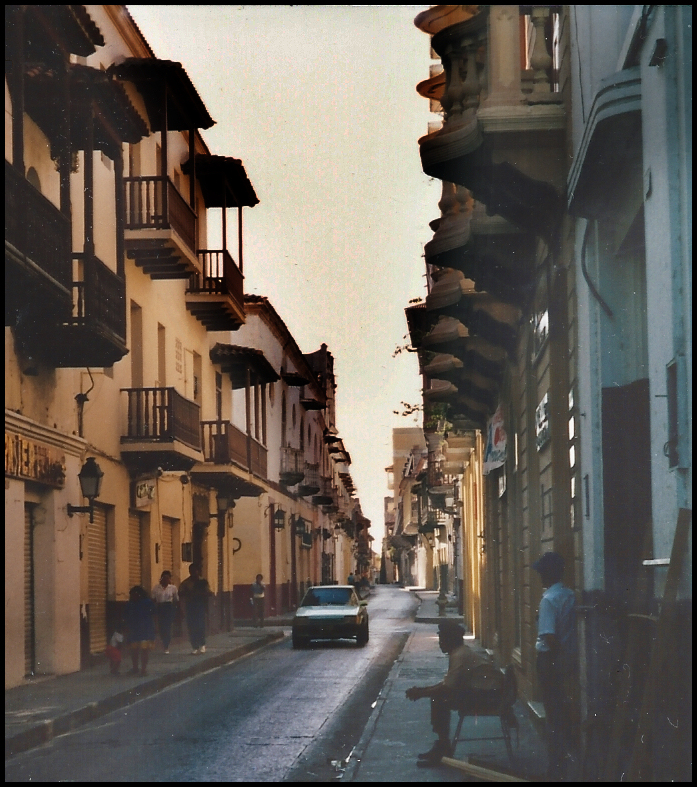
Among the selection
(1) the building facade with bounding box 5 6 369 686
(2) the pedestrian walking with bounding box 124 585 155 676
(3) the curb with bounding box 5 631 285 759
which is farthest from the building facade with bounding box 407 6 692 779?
(2) the pedestrian walking with bounding box 124 585 155 676

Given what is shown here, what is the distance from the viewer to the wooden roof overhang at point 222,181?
27.2 m

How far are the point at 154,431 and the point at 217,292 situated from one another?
5.47m

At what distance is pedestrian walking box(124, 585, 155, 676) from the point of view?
18.2 meters

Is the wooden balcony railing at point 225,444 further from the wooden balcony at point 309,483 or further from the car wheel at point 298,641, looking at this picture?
the wooden balcony at point 309,483

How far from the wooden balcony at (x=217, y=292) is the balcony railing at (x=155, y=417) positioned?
4.12 metres

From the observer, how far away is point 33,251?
14.1 m

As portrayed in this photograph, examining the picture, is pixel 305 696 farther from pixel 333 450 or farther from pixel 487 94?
pixel 333 450

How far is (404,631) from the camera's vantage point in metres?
→ 34.6

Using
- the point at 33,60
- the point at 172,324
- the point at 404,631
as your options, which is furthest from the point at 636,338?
the point at 404,631

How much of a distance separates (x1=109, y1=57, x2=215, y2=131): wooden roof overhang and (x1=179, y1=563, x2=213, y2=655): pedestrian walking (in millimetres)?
8424

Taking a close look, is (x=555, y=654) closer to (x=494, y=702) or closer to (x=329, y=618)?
(x=494, y=702)

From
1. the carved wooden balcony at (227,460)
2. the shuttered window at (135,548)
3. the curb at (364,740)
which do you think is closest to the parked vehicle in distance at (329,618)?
the carved wooden balcony at (227,460)

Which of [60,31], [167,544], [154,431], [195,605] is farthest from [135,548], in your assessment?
[60,31]

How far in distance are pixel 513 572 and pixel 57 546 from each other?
6.53 metres
